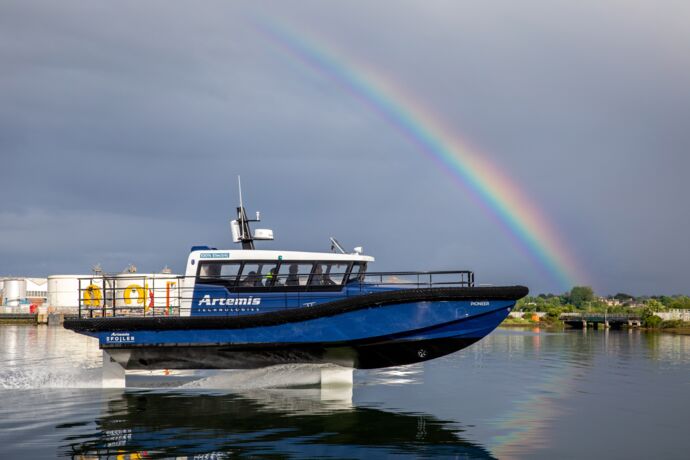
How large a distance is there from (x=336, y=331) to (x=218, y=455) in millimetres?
4597

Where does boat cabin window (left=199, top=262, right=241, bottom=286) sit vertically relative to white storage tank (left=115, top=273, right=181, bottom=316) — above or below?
above

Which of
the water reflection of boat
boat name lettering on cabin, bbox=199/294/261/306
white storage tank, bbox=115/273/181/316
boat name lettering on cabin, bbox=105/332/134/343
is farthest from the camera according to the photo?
boat name lettering on cabin, bbox=199/294/261/306

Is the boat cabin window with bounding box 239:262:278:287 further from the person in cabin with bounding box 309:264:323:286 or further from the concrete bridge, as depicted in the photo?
the concrete bridge

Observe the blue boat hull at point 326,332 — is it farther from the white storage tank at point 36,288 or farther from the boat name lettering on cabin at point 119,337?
the white storage tank at point 36,288

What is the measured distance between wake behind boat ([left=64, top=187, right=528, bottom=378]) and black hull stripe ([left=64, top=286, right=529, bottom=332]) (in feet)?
0.07

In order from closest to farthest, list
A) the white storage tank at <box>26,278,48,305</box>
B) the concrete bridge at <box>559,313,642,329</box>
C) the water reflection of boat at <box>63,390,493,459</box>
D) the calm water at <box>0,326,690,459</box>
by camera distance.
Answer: the water reflection of boat at <box>63,390,493,459</box>
the calm water at <box>0,326,690,459</box>
the concrete bridge at <box>559,313,642,329</box>
the white storage tank at <box>26,278,48,305</box>

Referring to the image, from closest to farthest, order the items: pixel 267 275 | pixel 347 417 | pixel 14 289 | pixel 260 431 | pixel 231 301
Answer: pixel 260 431, pixel 347 417, pixel 231 301, pixel 267 275, pixel 14 289

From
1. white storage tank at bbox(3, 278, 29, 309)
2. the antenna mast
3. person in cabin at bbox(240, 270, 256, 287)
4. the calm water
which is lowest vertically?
the calm water

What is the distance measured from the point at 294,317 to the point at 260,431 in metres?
2.98

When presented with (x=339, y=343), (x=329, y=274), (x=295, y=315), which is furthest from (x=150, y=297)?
(x=339, y=343)

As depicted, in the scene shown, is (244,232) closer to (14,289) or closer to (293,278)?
(293,278)

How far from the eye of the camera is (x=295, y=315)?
15234 mm

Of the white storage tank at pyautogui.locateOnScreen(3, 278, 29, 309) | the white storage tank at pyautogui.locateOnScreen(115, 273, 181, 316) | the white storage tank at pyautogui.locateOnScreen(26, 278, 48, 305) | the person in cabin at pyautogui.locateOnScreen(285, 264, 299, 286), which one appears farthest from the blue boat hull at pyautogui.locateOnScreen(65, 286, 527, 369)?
the white storage tank at pyautogui.locateOnScreen(26, 278, 48, 305)

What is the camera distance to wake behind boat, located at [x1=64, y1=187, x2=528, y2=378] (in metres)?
15.0
